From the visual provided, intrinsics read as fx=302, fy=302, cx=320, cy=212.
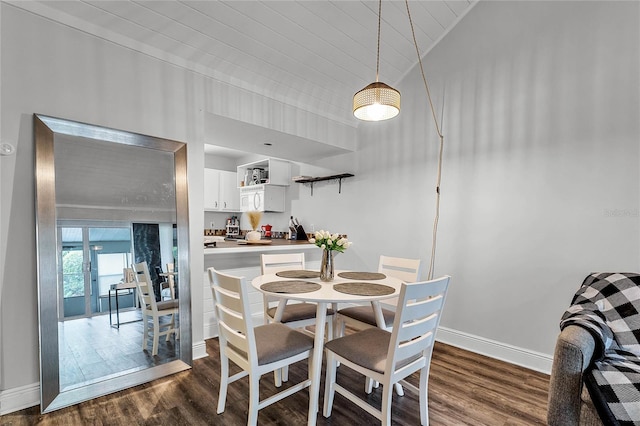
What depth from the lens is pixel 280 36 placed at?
266 centimetres

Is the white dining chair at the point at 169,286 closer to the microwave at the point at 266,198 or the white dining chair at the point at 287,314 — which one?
the white dining chair at the point at 287,314

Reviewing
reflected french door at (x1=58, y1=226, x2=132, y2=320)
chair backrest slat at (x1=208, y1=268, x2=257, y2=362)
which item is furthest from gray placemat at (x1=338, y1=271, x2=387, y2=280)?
reflected french door at (x1=58, y1=226, x2=132, y2=320)

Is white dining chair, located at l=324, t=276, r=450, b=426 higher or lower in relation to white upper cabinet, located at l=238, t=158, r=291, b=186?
lower

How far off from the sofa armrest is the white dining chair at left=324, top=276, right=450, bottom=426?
22.1 inches

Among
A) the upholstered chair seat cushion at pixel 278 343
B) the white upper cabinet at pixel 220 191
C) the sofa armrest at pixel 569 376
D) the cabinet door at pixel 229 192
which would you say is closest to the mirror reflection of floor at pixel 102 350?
the upholstered chair seat cushion at pixel 278 343

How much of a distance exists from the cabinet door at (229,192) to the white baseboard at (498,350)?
14.4ft

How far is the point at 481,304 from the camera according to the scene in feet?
9.34

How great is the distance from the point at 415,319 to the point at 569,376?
720mm

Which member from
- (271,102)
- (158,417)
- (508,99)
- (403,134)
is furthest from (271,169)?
(158,417)

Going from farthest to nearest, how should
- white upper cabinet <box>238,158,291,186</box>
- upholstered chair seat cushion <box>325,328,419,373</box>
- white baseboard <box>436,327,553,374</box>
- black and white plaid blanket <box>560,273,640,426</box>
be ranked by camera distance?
white upper cabinet <box>238,158,291,186</box> → white baseboard <box>436,327,553,374</box> → upholstered chair seat cushion <box>325,328,419,373</box> → black and white plaid blanket <box>560,273,640,426</box>

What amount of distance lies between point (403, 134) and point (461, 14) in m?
1.26

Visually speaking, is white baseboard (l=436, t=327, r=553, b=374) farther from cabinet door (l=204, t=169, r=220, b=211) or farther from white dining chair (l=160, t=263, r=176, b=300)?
cabinet door (l=204, t=169, r=220, b=211)

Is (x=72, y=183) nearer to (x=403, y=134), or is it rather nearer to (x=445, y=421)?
(x=445, y=421)

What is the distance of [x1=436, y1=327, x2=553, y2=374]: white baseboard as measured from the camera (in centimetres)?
247
